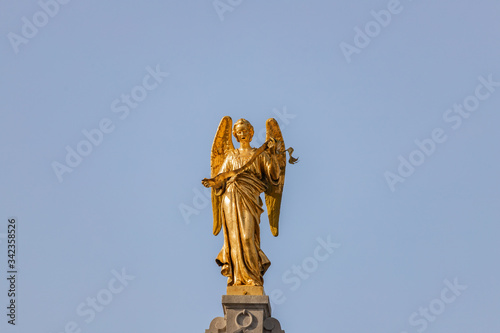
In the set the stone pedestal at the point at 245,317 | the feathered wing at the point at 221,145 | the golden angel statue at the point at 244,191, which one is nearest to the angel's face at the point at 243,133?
the golden angel statue at the point at 244,191

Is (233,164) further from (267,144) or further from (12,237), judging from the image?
(12,237)

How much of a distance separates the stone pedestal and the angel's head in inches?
134

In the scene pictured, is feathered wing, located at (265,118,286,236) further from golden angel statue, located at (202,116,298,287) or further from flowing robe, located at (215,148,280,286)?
flowing robe, located at (215,148,280,286)

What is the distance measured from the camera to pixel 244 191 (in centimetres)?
2141

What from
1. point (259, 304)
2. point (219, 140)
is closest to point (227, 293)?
point (259, 304)

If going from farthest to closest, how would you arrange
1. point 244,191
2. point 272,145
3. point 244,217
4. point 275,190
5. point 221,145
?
point 221,145 → point 275,190 → point 272,145 → point 244,191 → point 244,217

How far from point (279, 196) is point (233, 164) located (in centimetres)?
113

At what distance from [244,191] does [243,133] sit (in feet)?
4.20

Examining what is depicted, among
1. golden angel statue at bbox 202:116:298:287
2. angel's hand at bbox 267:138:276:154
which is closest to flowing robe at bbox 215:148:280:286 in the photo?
golden angel statue at bbox 202:116:298:287

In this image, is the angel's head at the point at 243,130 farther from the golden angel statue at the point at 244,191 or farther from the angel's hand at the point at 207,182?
the angel's hand at the point at 207,182

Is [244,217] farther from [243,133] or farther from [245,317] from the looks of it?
[245,317]

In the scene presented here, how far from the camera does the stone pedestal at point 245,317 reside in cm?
2016

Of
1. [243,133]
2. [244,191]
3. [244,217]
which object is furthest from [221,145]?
[244,217]

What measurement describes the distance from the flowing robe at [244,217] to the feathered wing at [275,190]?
0.75ft
